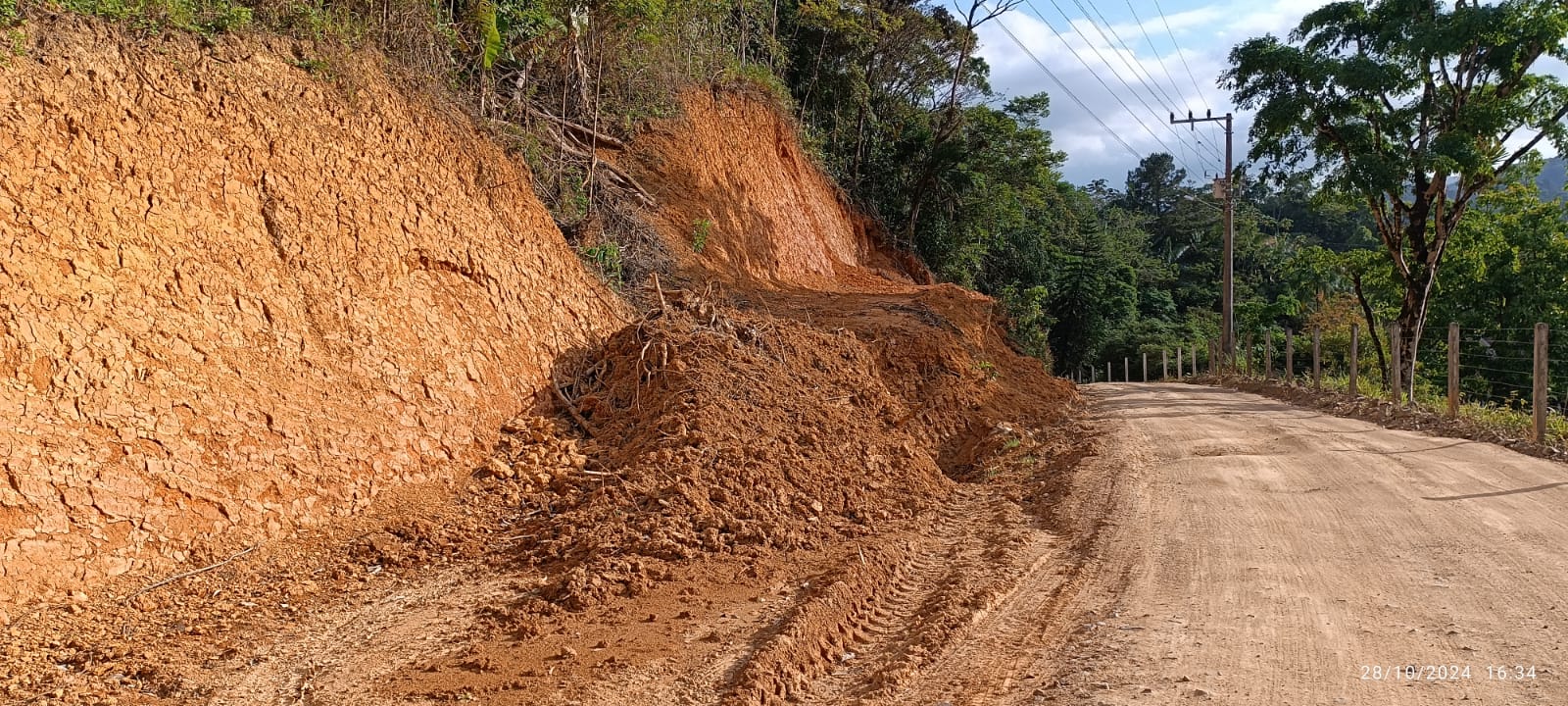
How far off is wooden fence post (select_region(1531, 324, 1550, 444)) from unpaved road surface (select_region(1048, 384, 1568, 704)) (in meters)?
0.67

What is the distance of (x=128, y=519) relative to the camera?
4.77 metres

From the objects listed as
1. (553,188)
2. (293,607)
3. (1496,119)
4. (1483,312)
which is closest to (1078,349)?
(1483,312)

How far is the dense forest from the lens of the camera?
377 inches

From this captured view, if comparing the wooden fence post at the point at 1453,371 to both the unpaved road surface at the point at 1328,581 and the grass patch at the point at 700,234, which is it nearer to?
the unpaved road surface at the point at 1328,581

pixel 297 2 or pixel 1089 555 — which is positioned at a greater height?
pixel 297 2

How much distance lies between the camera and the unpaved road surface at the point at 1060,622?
152 inches

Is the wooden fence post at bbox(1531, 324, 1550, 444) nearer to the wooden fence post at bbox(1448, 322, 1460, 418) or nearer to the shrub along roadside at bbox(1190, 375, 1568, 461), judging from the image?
the shrub along roadside at bbox(1190, 375, 1568, 461)

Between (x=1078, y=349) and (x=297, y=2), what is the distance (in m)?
34.7

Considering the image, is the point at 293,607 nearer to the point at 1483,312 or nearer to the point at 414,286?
the point at 414,286

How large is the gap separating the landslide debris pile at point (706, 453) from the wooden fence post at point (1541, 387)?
18.0 ft

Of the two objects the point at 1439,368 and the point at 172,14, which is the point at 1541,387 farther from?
the point at 1439,368

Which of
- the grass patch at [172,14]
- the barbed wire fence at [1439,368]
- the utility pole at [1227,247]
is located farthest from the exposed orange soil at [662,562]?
the utility pole at [1227,247]

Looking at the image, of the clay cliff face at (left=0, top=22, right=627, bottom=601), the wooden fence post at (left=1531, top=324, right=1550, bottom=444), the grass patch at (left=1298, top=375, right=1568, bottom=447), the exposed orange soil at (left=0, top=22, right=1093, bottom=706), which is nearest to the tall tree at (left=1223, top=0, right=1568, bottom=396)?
the grass patch at (left=1298, top=375, right=1568, bottom=447)

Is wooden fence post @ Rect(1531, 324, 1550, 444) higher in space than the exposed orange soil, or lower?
higher
